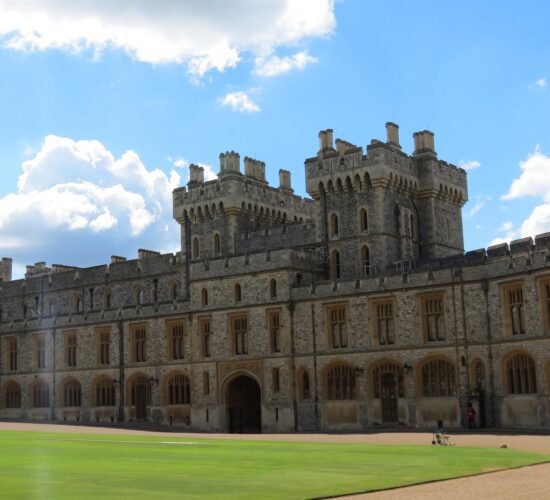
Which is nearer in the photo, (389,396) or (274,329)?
(389,396)

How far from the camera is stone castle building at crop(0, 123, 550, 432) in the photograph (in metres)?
41.6

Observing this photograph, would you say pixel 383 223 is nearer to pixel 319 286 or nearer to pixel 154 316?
pixel 319 286

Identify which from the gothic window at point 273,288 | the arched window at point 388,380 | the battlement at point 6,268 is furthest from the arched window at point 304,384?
the battlement at point 6,268

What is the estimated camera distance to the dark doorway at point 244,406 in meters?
51.3

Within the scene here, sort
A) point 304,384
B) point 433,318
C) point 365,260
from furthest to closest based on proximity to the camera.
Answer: point 365,260 → point 304,384 → point 433,318

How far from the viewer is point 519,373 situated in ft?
133

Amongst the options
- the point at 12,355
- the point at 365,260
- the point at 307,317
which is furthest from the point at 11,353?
the point at 365,260

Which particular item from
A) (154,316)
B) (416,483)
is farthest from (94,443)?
(154,316)

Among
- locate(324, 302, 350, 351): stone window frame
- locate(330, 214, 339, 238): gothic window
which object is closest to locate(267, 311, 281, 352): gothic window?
locate(324, 302, 350, 351): stone window frame

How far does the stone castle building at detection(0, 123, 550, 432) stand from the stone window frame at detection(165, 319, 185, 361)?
0.09 metres

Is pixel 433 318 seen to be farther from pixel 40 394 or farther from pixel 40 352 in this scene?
pixel 40 394

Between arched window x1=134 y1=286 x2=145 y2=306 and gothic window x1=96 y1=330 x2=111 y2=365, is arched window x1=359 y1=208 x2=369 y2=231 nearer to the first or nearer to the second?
gothic window x1=96 y1=330 x2=111 y2=365

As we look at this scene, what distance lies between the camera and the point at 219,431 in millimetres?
50094

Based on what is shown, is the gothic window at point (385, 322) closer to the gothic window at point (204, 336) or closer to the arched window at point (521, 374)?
the arched window at point (521, 374)
